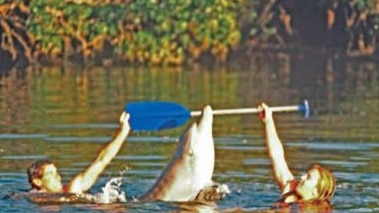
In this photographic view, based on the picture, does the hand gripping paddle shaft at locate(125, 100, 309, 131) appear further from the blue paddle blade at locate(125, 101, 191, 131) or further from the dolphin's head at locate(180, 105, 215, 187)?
the dolphin's head at locate(180, 105, 215, 187)

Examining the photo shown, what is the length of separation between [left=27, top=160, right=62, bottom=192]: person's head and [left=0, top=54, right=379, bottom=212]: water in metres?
0.19

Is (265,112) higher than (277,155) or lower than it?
higher

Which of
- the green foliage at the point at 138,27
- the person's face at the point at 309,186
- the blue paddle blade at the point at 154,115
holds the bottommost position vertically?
the person's face at the point at 309,186

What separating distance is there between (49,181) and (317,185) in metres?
2.27

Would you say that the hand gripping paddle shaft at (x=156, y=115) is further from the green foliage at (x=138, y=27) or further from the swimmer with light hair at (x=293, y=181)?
the green foliage at (x=138, y=27)

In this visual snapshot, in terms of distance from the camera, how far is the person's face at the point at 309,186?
1435 centimetres

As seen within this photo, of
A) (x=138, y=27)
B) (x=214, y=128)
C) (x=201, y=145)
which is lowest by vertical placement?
(x=214, y=128)

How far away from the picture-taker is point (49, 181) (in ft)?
48.3

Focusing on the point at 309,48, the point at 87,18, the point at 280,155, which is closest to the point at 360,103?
the point at 280,155

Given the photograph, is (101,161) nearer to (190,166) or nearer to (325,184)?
(190,166)

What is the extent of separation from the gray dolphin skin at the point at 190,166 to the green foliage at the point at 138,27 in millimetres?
26171

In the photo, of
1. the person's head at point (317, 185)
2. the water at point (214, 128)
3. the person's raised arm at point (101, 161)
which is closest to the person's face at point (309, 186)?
the person's head at point (317, 185)

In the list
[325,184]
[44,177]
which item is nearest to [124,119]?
[44,177]

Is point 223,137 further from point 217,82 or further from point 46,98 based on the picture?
point 217,82
